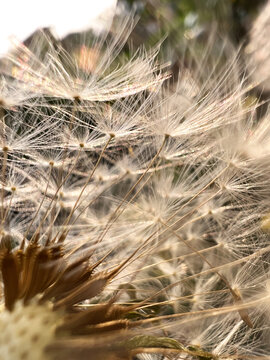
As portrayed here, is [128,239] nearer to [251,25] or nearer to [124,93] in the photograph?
[124,93]

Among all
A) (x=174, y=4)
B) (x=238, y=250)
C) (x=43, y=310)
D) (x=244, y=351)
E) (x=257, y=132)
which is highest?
(x=174, y=4)

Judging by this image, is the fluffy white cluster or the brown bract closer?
the brown bract

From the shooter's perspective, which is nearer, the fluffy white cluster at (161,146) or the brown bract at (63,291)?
the brown bract at (63,291)

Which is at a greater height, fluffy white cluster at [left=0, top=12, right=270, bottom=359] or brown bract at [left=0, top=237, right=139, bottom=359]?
fluffy white cluster at [left=0, top=12, right=270, bottom=359]

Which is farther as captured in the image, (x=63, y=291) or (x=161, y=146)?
(x=161, y=146)

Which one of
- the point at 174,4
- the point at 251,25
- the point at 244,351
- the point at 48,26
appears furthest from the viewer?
the point at 174,4

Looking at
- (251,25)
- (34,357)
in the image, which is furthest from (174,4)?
(34,357)

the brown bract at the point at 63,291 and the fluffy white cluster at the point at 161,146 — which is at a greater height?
the fluffy white cluster at the point at 161,146

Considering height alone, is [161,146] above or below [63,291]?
above
